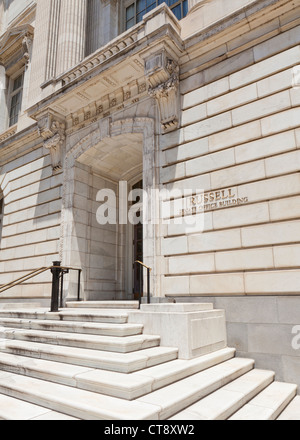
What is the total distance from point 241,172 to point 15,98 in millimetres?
15182

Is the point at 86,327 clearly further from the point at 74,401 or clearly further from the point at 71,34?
the point at 71,34

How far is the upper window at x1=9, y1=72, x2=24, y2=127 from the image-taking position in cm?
1722

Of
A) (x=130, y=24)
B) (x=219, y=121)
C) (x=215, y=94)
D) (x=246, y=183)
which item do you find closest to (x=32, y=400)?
(x=246, y=183)

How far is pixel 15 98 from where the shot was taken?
17.7 meters

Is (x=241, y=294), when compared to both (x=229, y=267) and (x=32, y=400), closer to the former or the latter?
(x=229, y=267)

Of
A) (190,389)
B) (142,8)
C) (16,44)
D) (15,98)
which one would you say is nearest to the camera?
(190,389)

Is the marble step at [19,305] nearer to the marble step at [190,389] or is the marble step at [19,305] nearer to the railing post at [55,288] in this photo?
the railing post at [55,288]

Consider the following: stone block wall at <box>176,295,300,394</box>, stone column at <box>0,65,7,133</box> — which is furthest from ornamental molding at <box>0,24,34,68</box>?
stone block wall at <box>176,295,300,394</box>

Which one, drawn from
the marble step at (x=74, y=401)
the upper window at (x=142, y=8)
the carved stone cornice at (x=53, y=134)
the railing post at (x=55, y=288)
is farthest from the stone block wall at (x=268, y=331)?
the upper window at (x=142, y=8)

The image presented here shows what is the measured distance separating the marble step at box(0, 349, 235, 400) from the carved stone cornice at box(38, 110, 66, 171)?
8.28 m

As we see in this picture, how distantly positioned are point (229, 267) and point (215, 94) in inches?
183

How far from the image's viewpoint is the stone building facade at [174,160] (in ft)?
22.9

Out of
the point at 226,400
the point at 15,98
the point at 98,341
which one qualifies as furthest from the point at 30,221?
the point at 226,400

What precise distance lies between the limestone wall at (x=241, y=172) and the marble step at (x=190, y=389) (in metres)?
2.12
